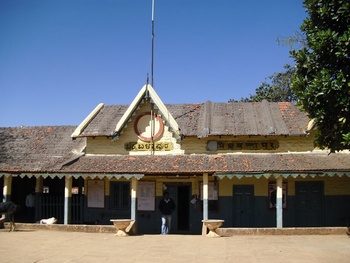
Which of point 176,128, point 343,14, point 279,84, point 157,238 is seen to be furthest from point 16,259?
point 279,84

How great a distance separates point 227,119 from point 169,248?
8.12 metres

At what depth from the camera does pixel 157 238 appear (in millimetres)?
15344

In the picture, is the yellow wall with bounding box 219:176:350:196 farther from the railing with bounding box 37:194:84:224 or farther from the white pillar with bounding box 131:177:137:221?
the railing with bounding box 37:194:84:224

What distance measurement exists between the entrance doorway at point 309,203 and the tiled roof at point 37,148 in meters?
10.4

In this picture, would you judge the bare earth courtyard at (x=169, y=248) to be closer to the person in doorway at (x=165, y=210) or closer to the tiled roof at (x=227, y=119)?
the person in doorway at (x=165, y=210)

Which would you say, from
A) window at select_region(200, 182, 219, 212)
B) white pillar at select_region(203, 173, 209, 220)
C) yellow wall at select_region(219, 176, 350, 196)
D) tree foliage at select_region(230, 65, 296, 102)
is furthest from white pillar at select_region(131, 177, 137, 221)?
tree foliage at select_region(230, 65, 296, 102)

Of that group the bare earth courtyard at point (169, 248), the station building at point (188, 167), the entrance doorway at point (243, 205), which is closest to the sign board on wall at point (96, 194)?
the station building at point (188, 167)

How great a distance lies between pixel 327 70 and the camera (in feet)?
34.3

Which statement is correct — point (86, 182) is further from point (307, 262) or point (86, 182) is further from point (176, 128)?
point (307, 262)

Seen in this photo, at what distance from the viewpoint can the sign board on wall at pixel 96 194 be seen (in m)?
19.7

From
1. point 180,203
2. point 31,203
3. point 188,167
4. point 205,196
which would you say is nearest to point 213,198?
point 180,203

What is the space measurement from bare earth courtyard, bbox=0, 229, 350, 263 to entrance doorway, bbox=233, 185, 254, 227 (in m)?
3.05

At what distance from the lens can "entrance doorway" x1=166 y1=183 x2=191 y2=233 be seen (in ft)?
62.8

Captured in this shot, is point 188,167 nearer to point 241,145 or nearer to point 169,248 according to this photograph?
point 241,145
